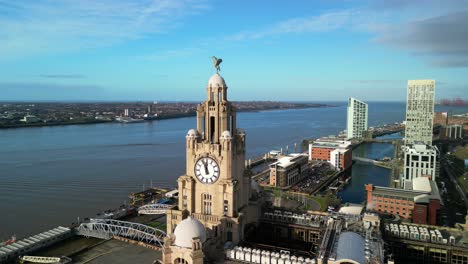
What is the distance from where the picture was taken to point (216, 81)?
59.8 feet

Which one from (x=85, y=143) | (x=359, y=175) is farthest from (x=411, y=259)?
(x=85, y=143)

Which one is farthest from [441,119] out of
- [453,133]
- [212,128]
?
[212,128]

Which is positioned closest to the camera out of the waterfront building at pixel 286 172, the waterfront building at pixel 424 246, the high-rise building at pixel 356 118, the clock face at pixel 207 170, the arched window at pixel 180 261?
the arched window at pixel 180 261

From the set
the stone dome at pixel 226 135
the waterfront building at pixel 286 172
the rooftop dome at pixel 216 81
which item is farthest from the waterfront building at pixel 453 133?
the stone dome at pixel 226 135

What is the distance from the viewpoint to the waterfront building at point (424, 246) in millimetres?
20047

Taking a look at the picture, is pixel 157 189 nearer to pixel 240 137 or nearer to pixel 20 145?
pixel 240 137

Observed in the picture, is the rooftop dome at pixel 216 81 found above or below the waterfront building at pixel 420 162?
above

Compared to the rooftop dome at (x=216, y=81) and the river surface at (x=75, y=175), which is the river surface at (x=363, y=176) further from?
the rooftop dome at (x=216, y=81)

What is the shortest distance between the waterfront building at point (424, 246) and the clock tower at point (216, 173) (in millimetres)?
9258

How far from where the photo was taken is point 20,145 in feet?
260

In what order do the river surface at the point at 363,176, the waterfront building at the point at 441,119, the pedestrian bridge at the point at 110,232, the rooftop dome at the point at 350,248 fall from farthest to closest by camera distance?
the waterfront building at the point at 441,119
the river surface at the point at 363,176
the pedestrian bridge at the point at 110,232
the rooftop dome at the point at 350,248

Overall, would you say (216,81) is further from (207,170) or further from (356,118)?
(356,118)

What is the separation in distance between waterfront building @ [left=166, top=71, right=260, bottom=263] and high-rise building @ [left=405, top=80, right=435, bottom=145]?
216 ft

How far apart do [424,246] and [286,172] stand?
109ft
